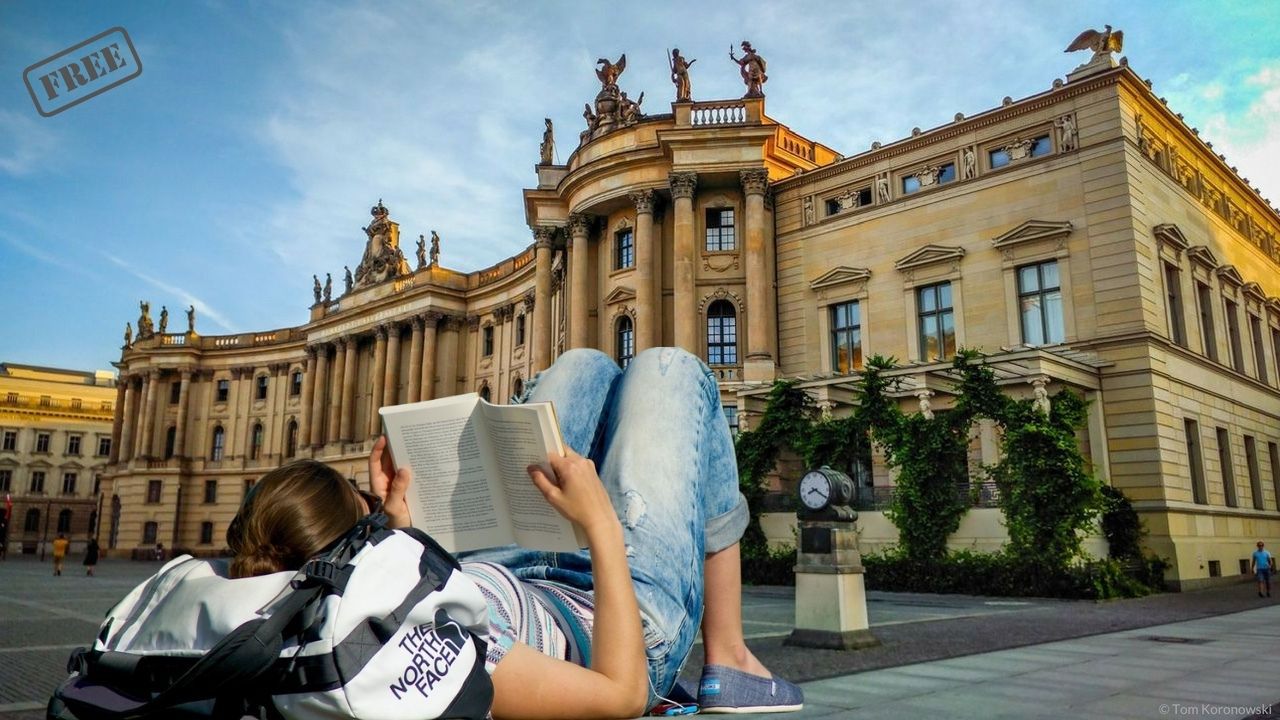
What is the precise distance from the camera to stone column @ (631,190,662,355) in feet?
103

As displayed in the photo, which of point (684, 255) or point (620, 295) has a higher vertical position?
point (684, 255)

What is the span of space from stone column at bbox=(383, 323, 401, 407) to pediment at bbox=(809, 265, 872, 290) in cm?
3186

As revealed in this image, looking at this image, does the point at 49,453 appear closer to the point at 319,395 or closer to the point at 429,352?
the point at 319,395

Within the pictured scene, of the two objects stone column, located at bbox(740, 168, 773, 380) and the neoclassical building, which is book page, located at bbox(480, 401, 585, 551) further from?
stone column, located at bbox(740, 168, 773, 380)

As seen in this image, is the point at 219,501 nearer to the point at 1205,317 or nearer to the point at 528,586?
the point at 1205,317

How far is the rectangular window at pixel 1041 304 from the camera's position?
82.0ft

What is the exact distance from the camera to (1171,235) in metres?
25.2

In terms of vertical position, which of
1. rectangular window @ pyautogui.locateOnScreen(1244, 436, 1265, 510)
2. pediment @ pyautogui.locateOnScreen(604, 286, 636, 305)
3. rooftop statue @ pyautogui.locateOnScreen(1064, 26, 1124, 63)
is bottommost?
rectangular window @ pyautogui.locateOnScreen(1244, 436, 1265, 510)

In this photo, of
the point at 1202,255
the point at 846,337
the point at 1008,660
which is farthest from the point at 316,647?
the point at 1202,255

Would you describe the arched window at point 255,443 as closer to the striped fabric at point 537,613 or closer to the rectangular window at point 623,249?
the rectangular window at point 623,249

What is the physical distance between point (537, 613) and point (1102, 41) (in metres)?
29.1

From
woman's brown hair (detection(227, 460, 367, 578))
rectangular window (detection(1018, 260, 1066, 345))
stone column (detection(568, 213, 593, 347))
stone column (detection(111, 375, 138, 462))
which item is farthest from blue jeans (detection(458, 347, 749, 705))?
stone column (detection(111, 375, 138, 462))

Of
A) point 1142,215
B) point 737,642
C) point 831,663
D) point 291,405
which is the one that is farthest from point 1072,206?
point 291,405

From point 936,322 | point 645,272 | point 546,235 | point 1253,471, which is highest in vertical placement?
point 546,235
